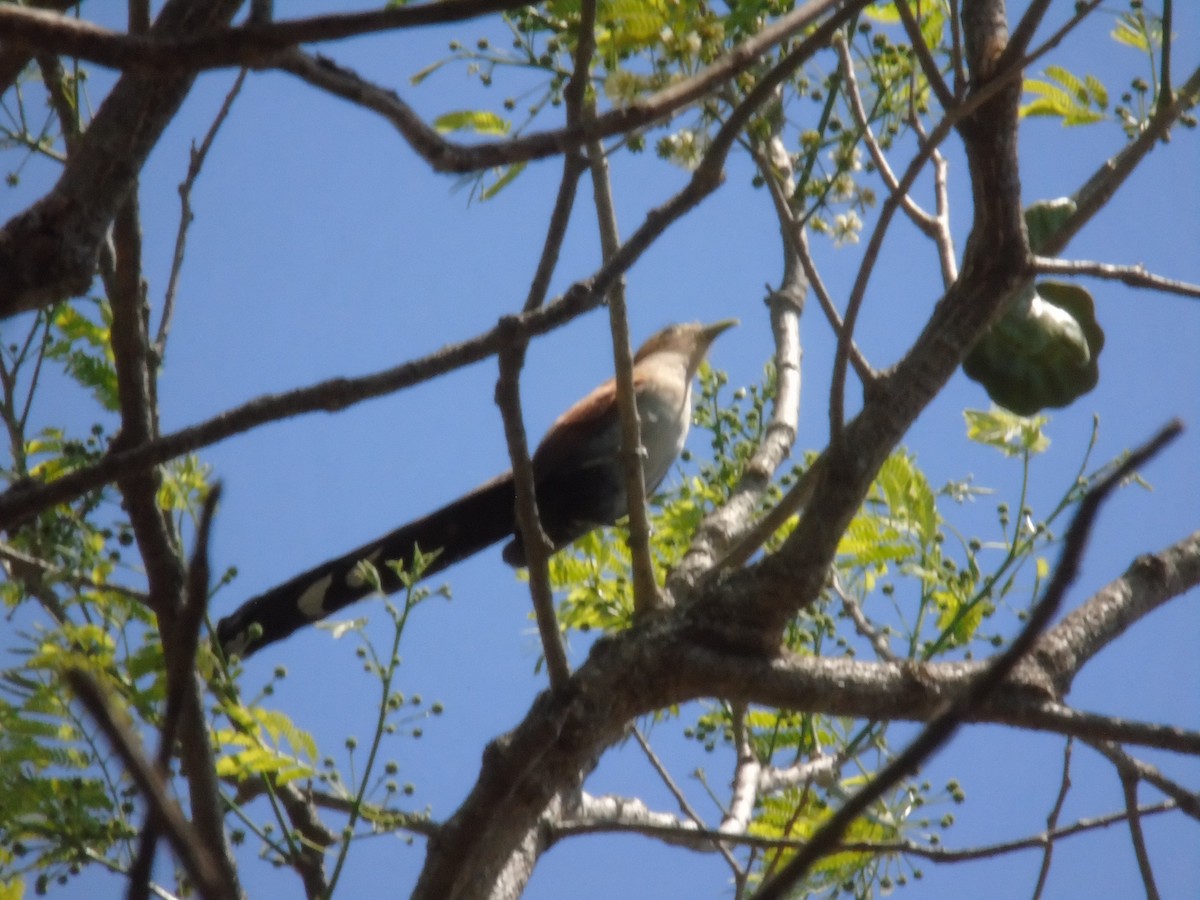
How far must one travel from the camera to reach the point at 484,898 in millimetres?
2207

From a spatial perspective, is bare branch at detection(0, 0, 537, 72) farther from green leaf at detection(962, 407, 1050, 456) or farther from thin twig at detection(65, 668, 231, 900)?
green leaf at detection(962, 407, 1050, 456)

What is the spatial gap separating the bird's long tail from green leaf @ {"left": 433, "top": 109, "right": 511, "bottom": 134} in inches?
41.9

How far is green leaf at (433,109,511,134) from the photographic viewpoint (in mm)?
2895

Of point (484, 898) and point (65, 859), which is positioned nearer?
point (484, 898)

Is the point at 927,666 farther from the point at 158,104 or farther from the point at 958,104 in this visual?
the point at 158,104

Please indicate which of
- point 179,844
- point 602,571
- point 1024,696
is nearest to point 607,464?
point 602,571

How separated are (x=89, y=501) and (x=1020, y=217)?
1984 millimetres

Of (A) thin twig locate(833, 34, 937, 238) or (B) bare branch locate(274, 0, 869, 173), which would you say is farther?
(A) thin twig locate(833, 34, 937, 238)

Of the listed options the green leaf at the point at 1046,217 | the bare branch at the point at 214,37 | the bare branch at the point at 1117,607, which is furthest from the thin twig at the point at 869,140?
the bare branch at the point at 214,37

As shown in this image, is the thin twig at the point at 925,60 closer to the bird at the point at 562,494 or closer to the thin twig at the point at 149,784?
the thin twig at the point at 149,784

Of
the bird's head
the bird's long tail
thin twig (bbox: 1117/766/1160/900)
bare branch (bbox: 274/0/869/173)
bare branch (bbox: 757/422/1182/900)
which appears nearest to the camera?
bare branch (bbox: 757/422/1182/900)

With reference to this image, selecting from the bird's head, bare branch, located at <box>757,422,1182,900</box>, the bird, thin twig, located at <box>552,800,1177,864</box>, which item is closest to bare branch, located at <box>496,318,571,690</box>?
thin twig, located at <box>552,800,1177,864</box>

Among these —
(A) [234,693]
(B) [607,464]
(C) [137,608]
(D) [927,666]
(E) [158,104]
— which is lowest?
(D) [927,666]

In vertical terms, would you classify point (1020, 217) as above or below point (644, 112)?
above
